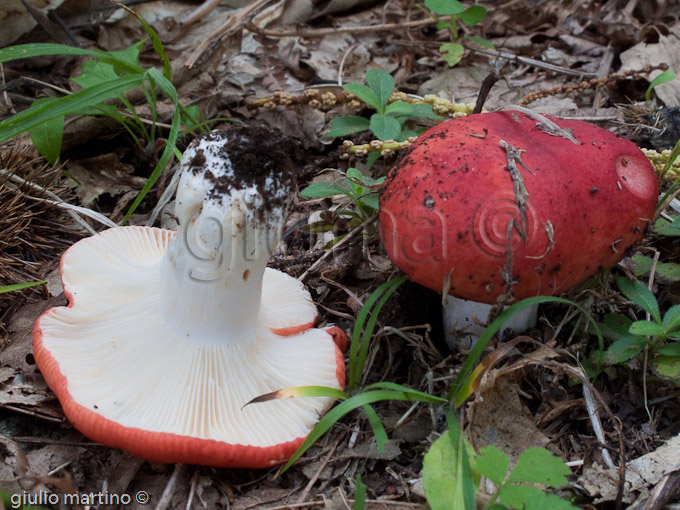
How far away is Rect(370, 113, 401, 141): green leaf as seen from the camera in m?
2.82

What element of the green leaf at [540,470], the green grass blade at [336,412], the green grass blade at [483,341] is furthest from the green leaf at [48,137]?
the green leaf at [540,470]

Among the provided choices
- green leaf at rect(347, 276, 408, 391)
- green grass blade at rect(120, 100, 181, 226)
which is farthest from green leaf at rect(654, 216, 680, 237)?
green grass blade at rect(120, 100, 181, 226)

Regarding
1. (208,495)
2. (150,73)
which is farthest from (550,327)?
(150,73)

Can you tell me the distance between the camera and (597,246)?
6.50ft

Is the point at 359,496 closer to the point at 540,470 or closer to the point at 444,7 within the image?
the point at 540,470

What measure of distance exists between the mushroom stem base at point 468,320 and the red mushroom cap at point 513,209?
14.7 inches

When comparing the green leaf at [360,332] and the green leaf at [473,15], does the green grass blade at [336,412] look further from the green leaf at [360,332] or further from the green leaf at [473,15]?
the green leaf at [473,15]

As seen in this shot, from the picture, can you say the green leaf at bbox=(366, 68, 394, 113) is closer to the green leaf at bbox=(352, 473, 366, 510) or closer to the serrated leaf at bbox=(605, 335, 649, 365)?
the serrated leaf at bbox=(605, 335, 649, 365)

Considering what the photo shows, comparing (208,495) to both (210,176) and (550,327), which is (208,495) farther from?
(550,327)

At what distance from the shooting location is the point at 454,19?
413 cm

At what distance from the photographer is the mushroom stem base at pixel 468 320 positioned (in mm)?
2348

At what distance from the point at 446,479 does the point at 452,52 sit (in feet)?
10.2

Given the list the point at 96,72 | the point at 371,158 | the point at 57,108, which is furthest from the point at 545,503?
the point at 96,72

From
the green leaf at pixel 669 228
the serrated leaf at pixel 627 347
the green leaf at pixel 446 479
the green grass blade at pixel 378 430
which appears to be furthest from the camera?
the green leaf at pixel 669 228
